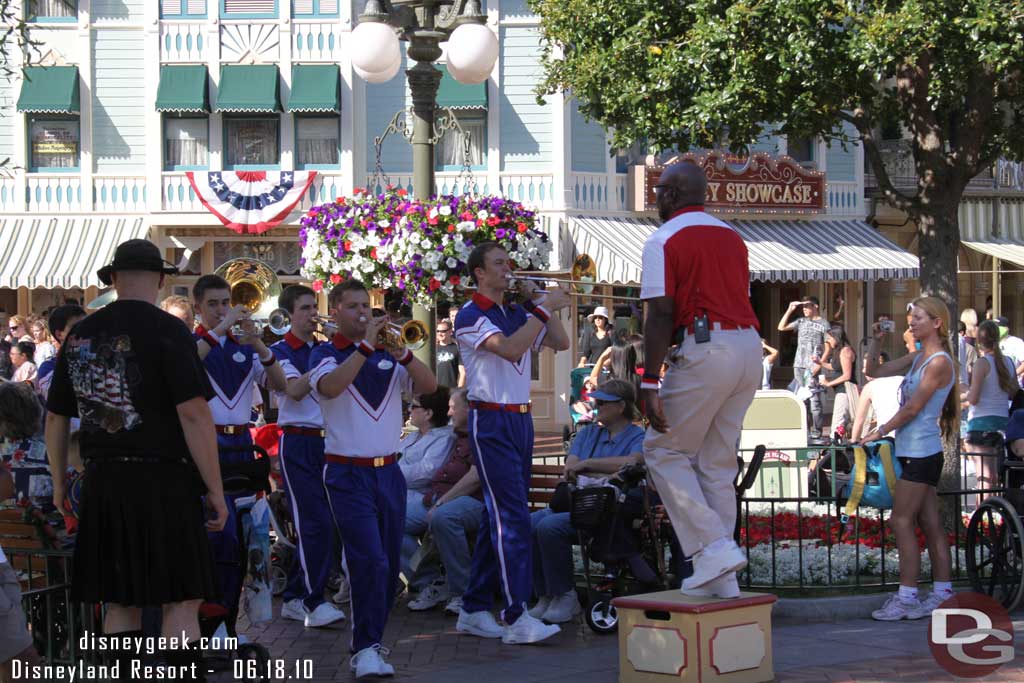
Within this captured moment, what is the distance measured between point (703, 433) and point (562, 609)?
2535 mm

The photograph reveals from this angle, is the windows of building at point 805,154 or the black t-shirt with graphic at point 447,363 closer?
the black t-shirt with graphic at point 447,363

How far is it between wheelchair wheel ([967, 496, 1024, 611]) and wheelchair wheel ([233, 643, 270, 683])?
4.35 m

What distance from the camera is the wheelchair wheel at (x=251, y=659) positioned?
267 inches

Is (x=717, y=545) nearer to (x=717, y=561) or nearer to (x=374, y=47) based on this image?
(x=717, y=561)

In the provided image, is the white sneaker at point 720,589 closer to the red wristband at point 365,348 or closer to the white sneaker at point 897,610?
the red wristband at point 365,348

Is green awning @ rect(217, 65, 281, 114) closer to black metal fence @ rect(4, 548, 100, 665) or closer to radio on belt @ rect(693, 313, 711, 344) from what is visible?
black metal fence @ rect(4, 548, 100, 665)

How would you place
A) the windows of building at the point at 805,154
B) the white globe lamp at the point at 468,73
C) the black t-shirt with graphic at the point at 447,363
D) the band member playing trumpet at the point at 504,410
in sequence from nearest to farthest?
1. the band member playing trumpet at the point at 504,410
2. the white globe lamp at the point at 468,73
3. the black t-shirt with graphic at the point at 447,363
4. the windows of building at the point at 805,154

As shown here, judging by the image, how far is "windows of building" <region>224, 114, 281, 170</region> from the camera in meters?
26.0

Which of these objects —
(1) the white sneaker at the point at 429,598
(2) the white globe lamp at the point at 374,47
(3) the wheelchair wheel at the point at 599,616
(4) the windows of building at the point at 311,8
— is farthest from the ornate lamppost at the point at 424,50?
(4) the windows of building at the point at 311,8

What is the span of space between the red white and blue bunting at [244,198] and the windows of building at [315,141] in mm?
774

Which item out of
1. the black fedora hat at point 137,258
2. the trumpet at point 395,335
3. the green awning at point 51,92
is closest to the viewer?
the black fedora hat at point 137,258

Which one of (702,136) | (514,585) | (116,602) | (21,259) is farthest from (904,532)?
(21,259)

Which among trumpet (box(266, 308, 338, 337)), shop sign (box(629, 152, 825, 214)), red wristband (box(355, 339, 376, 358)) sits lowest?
red wristband (box(355, 339, 376, 358))

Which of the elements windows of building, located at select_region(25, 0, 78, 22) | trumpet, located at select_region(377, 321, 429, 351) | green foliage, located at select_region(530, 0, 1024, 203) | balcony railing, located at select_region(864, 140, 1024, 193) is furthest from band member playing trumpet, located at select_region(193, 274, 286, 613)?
balcony railing, located at select_region(864, 140, 1024, 193)
